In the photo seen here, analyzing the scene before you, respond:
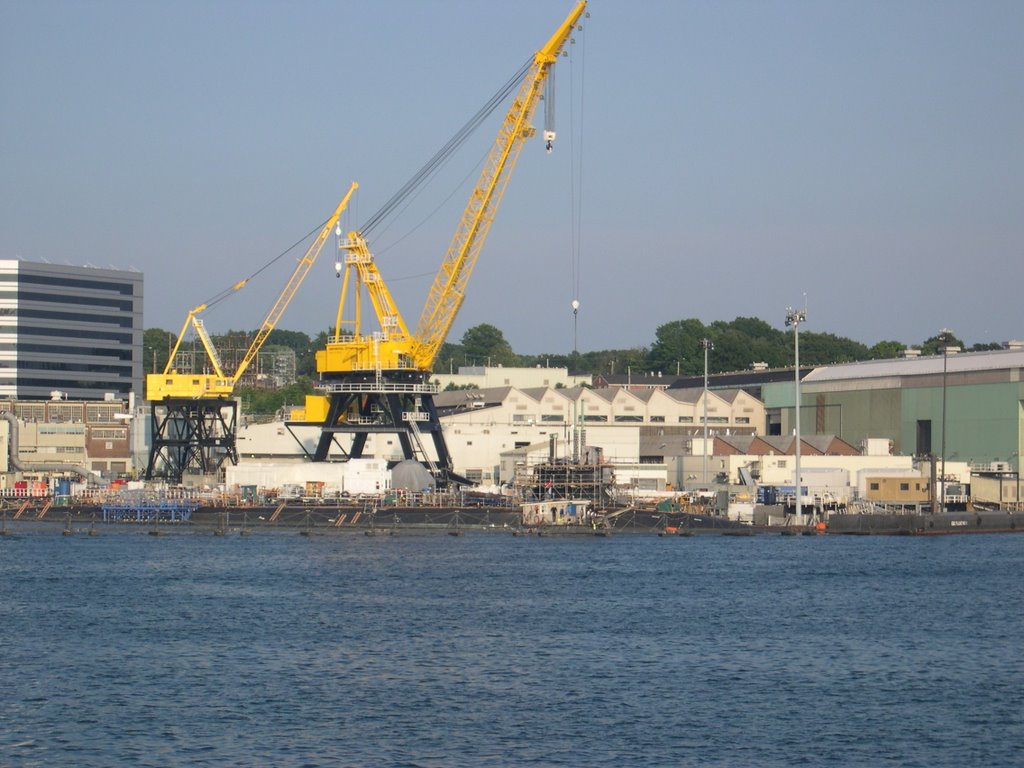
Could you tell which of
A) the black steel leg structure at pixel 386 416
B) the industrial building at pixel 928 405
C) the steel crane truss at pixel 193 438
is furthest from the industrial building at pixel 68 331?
the industrial building at pixel 928 405

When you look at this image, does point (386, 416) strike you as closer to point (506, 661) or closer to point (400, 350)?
point (400, 350)

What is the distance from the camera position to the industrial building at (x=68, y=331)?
176500 millimetres

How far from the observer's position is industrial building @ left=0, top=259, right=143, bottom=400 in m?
176

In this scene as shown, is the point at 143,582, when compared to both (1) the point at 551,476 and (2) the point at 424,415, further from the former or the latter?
(2) the point at 424,415

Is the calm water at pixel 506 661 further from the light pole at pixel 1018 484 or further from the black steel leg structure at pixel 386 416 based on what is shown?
the light pole at pixel 1018 484

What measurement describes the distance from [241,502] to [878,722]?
75908 millimetres

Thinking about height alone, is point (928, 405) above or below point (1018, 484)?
above

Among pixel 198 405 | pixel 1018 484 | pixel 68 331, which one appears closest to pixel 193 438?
pixel 198 405

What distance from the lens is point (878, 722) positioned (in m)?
39.4

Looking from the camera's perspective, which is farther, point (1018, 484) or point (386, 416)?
point (1018, 484)

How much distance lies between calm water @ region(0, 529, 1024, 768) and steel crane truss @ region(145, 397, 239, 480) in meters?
46.1

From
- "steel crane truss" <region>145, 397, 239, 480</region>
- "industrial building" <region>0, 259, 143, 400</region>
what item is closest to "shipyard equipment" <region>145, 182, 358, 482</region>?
"steel crane truss" <region>145, 397, 239, 480</region>

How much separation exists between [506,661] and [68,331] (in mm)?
145307

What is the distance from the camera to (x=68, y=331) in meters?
181
